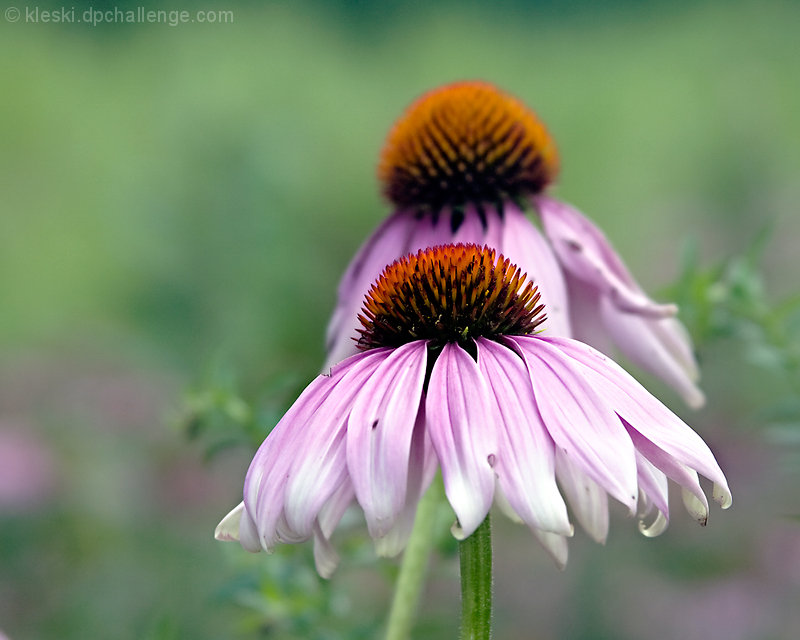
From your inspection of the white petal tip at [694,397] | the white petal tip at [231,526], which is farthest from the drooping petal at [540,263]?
the white petal tip at [231,526]

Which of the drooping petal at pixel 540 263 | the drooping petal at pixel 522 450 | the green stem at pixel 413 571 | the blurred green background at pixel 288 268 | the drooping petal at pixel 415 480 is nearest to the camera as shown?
the drooping petal at pixel 522 450

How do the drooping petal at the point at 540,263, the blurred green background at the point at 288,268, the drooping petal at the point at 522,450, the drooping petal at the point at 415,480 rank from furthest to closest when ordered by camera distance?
the blurred green background at the point at 288,268
the drooping petal at the point at 540,263
the drooping petal at the point at 415,480
the drooping petal at the point at 522,450

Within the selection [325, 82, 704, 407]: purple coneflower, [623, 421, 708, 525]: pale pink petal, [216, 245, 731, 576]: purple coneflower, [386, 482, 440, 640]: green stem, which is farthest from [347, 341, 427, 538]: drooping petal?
[325, 82, 704, 407]: purple coneflower

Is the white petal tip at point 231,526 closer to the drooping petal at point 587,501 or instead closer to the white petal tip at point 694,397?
the drooping petal at point 587,501

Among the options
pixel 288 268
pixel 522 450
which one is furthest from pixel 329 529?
pixel 288 268

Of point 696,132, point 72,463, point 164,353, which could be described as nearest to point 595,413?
point 72,463

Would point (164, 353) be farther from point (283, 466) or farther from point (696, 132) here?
point (696, 132)

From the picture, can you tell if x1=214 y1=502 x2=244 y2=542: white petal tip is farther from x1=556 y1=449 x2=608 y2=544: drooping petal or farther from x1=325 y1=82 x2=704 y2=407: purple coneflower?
x1=325 y1=82 x2=704 y2=407: purple coneflower
